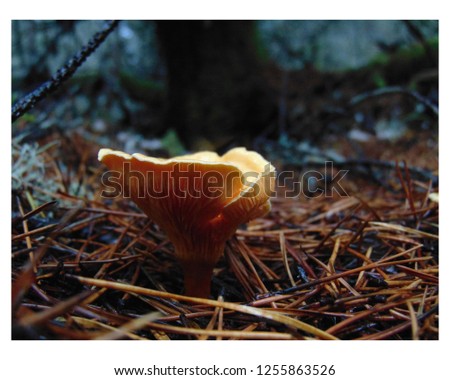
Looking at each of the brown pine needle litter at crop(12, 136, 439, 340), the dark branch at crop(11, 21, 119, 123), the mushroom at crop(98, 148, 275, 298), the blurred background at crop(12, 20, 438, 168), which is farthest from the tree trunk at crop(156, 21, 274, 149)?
the mushroom at crop(98, 148, 275, 298)

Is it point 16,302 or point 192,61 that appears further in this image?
point 192,61

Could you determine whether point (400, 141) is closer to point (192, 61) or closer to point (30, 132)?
point (192, 61)

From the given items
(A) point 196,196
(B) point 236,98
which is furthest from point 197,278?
→ (B) point 236,98

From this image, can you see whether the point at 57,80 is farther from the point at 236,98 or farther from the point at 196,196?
the point at 236,98

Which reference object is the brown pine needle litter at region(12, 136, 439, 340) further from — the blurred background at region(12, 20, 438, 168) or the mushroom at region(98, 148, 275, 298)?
the blurred background at region(12, 20, 438, 168)
